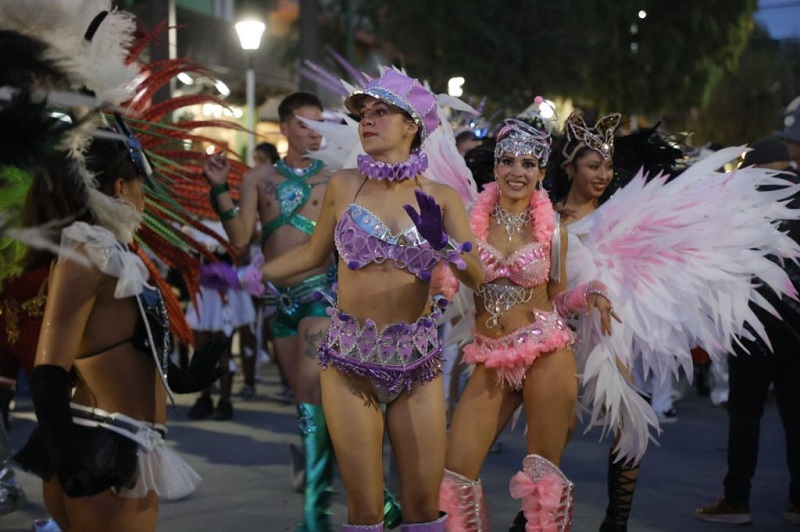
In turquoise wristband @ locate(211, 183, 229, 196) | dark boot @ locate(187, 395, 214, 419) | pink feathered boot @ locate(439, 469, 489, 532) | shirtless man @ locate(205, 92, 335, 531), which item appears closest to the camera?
pink feathered boot @ locate(439, 469, 489, 532)

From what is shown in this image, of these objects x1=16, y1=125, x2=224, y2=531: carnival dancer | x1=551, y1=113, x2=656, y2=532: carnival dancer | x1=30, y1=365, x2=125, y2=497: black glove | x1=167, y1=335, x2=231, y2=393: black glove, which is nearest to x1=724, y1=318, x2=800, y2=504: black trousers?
x1=551, y1=113, x2=656, y2=532: carnival dancer

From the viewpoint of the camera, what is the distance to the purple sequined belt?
4.76 m

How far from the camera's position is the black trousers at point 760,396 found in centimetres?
746

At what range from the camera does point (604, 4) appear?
35250mm

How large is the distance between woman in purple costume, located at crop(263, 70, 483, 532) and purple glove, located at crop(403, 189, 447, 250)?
24 cm

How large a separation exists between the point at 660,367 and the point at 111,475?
3.55 metres

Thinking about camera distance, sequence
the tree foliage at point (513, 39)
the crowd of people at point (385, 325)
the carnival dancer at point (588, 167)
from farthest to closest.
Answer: the tree foliage at point (513, 39)
the carnival dancer at point (588, 167)
the crowd of people at point (385, 325)

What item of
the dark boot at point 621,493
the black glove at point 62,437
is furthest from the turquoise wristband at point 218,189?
the black glove at point 62,437

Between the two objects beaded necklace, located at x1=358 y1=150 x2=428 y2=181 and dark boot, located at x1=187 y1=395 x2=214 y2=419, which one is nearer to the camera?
beaded necklace, located at x1=358 y1=150 x2=428 y2=181

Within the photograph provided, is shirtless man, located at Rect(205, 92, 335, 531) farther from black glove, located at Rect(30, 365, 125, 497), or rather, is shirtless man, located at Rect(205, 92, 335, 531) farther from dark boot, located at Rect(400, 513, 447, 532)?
black glove, located at Rect(30, 365, 125, 497)

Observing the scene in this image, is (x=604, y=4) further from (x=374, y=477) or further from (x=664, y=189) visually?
(x=374, y=477)

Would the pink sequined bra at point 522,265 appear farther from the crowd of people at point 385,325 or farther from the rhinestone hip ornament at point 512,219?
the rhinestone hip ornament at point 512,219

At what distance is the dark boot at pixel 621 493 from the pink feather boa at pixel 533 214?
131cm

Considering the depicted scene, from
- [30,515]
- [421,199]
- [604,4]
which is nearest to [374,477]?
[421,199]
